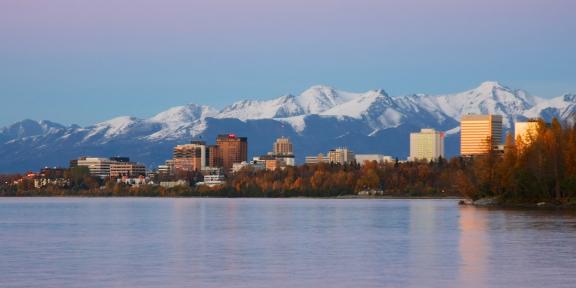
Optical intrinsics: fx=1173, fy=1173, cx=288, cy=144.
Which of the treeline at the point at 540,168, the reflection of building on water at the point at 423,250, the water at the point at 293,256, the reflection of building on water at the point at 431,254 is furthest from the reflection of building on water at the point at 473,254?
the treeline at the point at 540,168

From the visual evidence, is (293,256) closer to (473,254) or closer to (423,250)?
(423,250)

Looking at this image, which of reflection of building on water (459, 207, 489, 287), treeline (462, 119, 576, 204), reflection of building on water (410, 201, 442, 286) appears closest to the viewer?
reflection of building on water (459, 207, 489, 287)

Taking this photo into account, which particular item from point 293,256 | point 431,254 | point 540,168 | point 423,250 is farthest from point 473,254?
point 540,168

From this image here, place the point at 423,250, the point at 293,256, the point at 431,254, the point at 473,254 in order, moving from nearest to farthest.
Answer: the point at 293,256, the point at 473,254, the point at 431,254, the point at 423,250

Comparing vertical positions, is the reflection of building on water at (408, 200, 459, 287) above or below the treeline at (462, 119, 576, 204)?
below

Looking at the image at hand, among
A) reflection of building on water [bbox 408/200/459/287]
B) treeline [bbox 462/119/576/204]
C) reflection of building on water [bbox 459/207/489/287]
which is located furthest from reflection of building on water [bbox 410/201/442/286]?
treeline [bbox 462/119/576/204]

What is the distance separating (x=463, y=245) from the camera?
62.6 m

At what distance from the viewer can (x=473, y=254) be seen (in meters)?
55.8

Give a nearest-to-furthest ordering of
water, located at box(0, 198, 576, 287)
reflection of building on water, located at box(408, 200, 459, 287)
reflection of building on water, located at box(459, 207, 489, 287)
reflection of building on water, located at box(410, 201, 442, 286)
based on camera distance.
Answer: water, located at box(0, 198, 576, 287) → reflection of building on water, located at box(459, 207, 489, 287) → reflection of building on water, located at box(408, 200, 459, 287) → reflection of building on water, located at box(410, 201, 442, 286)

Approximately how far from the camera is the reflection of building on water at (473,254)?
44.0 m

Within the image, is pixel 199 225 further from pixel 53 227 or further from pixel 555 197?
pixel 555 197

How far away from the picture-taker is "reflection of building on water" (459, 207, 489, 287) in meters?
44.0

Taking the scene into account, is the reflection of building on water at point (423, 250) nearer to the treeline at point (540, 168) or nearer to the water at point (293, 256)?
the water at point (293, 256)

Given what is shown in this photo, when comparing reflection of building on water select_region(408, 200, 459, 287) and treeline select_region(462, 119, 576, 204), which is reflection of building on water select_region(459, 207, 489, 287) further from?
treeline select_region(462, 119, 576, 204)
